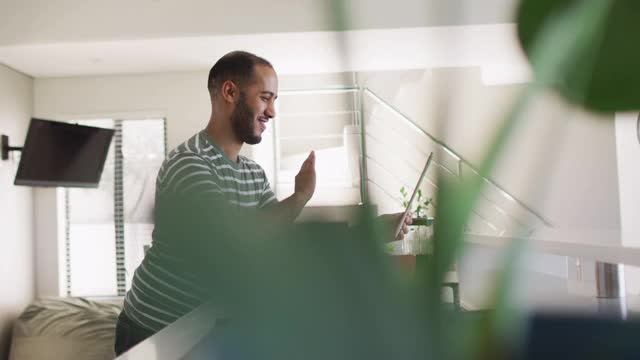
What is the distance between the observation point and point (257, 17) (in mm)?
3395

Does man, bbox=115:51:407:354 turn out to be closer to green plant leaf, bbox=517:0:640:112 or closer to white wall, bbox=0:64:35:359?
green plant leaf, bbox=517:0:640:112

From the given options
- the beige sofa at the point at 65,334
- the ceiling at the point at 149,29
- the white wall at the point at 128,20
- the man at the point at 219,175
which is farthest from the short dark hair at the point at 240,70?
the beige sofa at the point at 65,334

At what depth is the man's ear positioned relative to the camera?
1.10 ft

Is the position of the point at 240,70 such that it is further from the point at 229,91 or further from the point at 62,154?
the point at 62,154

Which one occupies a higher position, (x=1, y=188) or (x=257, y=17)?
(x=257, y=17)

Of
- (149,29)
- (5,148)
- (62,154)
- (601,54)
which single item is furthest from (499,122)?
(5,148)

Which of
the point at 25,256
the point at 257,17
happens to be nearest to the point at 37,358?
the point at 25,256

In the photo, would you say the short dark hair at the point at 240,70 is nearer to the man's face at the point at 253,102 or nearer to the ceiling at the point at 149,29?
the man's face at the point at 253,102

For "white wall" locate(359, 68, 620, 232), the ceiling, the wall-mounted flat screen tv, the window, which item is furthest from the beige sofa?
"white wall" locate(359, 68, 620, 232)

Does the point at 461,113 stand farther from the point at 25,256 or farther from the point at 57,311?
the point at 25,256

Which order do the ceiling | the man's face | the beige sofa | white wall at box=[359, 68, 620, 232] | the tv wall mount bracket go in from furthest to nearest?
the tv wall mount bracket < the beige sofa < the ceiling < the man's face < white wall at box=[359, 68, 620, 232]

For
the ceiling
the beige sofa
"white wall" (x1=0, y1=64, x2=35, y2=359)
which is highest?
the ceiling

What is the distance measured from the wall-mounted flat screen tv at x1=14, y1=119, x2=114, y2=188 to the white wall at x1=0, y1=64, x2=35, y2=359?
0.26 meters

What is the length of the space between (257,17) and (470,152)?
3.44 metres
